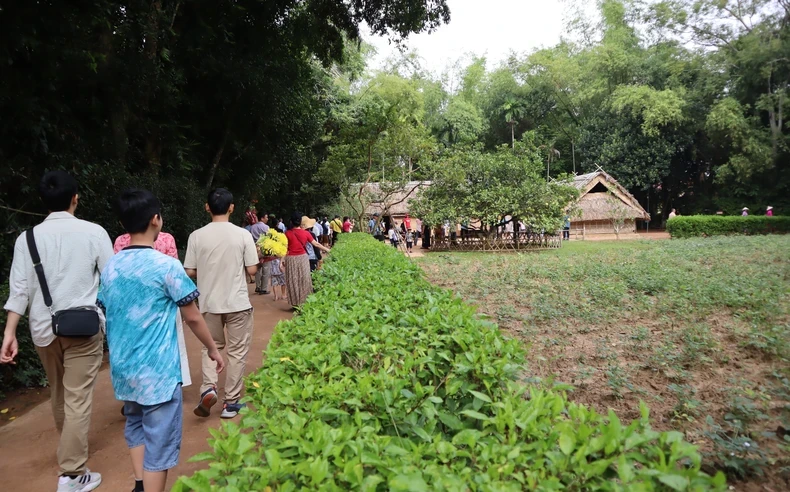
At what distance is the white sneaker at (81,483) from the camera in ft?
9.64

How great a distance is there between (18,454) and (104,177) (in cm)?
524

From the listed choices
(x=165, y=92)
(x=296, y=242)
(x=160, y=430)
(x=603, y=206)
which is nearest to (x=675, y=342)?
(x=296, y=242)

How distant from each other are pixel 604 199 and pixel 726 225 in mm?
6691

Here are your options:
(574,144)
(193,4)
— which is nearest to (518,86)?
(574,144)

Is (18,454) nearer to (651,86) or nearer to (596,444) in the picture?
(596,444)

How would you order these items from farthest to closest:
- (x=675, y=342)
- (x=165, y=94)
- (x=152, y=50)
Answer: (x=165, y=94), (x=152, y=50), (x=675, y=342)

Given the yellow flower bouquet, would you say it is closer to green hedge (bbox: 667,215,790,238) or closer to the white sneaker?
the white sneaker

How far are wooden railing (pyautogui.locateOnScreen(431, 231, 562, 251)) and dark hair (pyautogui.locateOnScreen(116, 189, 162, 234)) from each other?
21142 millimetres

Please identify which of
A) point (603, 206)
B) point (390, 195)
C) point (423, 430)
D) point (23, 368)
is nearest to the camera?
point (423, 430)

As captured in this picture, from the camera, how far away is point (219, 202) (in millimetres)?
4012

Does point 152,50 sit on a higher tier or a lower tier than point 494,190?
higher

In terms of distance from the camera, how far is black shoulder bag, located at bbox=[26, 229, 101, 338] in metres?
2.89

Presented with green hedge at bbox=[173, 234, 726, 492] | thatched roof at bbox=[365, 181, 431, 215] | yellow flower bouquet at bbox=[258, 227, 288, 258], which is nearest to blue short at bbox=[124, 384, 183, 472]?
green hedge at bbox=[173, 234, 726, 492]

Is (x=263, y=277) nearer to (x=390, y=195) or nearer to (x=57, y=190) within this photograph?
(x=57, y=190)
